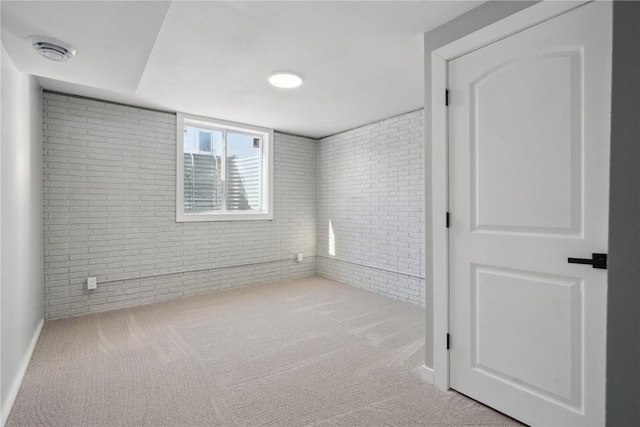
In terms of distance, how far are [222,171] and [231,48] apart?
101 inches

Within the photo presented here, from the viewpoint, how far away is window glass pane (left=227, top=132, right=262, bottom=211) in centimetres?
502

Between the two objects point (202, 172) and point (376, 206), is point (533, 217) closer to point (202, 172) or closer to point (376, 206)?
point (376, 206)

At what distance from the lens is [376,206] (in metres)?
4.80

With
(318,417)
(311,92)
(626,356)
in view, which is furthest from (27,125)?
(626,356)

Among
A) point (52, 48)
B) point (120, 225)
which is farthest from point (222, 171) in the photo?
point (52, 48)

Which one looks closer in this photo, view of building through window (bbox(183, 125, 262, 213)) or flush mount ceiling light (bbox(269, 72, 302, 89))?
flush mount ceiling light (bbox(269, 72, 302, 89))

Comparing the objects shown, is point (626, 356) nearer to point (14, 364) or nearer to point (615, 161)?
point (615, 161)

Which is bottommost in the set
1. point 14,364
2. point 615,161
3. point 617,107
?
point 14,364

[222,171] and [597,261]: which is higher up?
[222,171]

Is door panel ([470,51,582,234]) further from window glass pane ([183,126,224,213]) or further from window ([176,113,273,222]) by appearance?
window glass pane ([183,126,224,213])

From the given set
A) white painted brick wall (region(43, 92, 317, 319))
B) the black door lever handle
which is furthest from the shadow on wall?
the black door lever handle

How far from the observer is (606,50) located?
5.07 feet

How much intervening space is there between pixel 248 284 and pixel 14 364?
303 cm

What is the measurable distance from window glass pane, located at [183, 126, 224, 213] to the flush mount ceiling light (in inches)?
76.6
